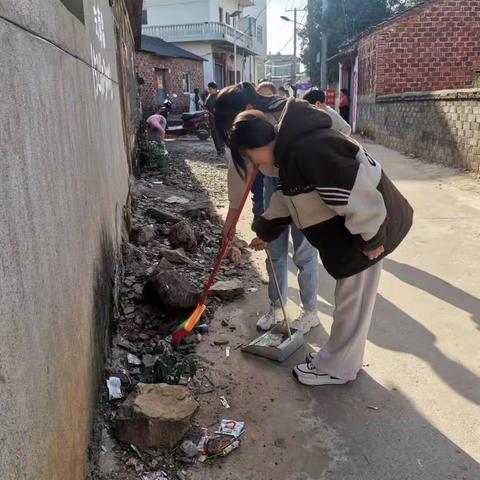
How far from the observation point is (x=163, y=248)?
5074mm

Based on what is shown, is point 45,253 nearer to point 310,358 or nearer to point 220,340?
point 310,358

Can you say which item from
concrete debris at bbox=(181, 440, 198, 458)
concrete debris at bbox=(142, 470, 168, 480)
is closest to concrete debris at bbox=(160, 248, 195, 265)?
concrete debris at bbox=(181, 440, 198, 458)

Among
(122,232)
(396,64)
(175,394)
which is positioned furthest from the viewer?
(396,64)

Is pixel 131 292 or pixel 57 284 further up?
pixel 57 284

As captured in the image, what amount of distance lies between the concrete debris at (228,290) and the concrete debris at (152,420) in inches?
65.0

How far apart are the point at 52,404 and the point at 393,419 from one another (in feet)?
6.02

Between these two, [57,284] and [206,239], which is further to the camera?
[206,239]

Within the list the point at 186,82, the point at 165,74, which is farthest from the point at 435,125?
the point at 186,82

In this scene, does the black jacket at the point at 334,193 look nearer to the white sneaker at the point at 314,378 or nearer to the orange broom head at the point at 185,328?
the white sneaker at the point at 314,378

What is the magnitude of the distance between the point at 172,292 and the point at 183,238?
1.60 metres

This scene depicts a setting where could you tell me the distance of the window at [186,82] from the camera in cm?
2658

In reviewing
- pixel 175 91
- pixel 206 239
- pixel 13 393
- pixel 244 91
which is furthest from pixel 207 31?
pixel 13 393

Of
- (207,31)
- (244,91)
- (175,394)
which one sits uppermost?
(207,31)

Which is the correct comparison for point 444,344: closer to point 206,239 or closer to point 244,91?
point 244,91
